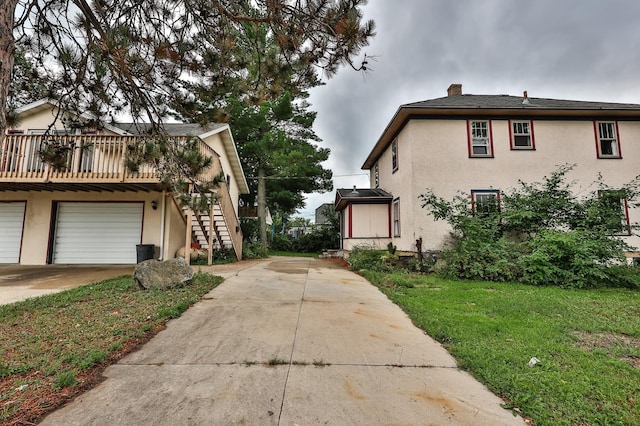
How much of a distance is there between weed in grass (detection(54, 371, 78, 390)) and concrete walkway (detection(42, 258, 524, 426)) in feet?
0.79

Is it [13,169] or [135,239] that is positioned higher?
[13,169]

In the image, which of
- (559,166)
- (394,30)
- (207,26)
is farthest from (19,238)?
(559,166)

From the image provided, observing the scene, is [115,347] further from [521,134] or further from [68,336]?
[521,134]

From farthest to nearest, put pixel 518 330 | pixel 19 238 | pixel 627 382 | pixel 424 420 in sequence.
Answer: pixel 19 238
pixel 518 330
pixel 627 382
pixel 424 420

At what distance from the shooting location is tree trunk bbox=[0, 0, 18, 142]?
231cm

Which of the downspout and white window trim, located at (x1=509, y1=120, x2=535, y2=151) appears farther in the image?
white window trim, located at (x1=509, y1=120, x2=535, y2=151)

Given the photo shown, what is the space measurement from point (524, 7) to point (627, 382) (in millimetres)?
Answer: 8987

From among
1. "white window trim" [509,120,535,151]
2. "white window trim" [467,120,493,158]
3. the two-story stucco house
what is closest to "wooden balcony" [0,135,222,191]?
the two-story stucco house

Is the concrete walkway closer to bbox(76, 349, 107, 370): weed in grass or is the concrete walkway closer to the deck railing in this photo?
bbox(76, 349, 107, 370): weed in grass

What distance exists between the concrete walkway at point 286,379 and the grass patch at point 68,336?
0.22 meters

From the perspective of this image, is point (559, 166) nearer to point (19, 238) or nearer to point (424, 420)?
point (424, 420)

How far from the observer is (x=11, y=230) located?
33.0ft

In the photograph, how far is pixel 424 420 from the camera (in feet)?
6.39

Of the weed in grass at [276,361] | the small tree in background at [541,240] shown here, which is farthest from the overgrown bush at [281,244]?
the weed in grass at [276,361]
